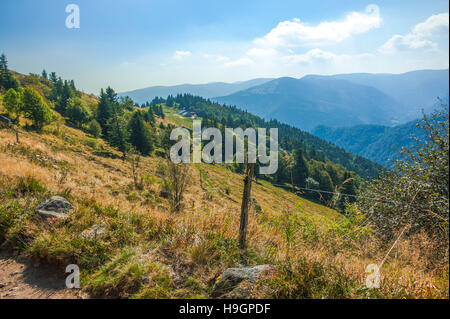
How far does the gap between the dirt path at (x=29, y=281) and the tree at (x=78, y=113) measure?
236ft

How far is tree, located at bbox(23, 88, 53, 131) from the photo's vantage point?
3932 centimetres

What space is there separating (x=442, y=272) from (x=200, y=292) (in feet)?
13.8

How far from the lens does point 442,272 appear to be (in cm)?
355

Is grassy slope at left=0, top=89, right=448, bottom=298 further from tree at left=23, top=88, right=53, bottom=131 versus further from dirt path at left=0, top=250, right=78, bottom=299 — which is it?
tree at left=23, top=88, right=53, bottom=131

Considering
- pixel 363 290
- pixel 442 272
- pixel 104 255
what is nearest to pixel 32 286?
pixel 104 255

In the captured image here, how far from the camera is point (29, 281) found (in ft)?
12.7

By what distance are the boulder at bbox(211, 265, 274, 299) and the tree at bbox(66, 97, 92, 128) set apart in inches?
2956

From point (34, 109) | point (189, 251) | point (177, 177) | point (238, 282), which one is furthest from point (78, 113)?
point (238, 282)

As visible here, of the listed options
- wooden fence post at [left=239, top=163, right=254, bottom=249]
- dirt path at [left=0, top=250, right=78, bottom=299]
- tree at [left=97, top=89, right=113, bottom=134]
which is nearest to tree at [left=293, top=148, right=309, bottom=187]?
tree at [left=97, top=89, right=113, bottom=134]

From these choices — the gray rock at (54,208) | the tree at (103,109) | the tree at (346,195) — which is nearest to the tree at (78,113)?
the tree at (103,109)

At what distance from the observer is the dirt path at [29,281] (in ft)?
11.9

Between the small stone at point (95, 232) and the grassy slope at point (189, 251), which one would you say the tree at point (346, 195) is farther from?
the small stone at point (95, 232)

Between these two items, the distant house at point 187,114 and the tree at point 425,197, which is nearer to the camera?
the tree at point 425,197

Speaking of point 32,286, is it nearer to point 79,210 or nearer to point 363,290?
point 79,210
